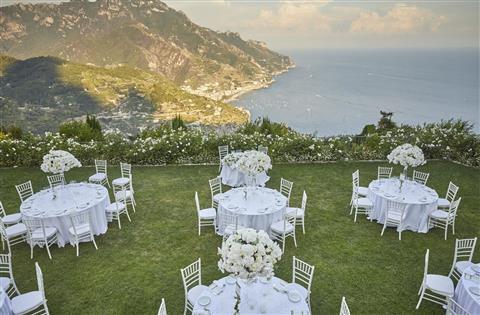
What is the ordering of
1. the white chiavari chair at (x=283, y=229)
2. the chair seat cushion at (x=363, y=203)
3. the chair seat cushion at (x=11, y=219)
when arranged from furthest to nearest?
1. the chair seat cushion at (x=363, y=203)
2. the chair seat cushion at (x=11, y=219)
3. the white chiavari chair at (x=283, y=229)

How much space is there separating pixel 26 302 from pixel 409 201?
864 centimetres

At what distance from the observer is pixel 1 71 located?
170ft

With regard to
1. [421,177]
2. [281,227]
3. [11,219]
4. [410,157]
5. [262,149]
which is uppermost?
[410,157]

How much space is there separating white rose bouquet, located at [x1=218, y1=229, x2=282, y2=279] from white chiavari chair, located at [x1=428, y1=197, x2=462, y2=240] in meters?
→ 6.28

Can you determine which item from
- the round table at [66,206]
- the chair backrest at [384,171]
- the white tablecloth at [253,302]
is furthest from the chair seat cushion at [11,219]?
the chair backrest at [384,171]

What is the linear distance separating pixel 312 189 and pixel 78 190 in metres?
7.55

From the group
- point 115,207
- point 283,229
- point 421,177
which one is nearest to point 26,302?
point 115,207

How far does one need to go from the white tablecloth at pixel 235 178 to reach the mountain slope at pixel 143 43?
3211 inches

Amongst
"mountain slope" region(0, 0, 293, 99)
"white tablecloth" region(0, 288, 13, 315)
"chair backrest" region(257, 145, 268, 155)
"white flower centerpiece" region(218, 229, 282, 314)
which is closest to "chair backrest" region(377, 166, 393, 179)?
"chair backrest" region(257, 145, 268, 155)

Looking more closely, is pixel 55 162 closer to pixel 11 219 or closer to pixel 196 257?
pixel 11 219

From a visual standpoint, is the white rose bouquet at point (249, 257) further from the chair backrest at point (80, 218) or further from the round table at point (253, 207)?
the chair backrest at point (80, 218)

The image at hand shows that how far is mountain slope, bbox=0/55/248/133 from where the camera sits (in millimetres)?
46094

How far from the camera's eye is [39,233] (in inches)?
286

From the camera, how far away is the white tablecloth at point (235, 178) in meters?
11.7
